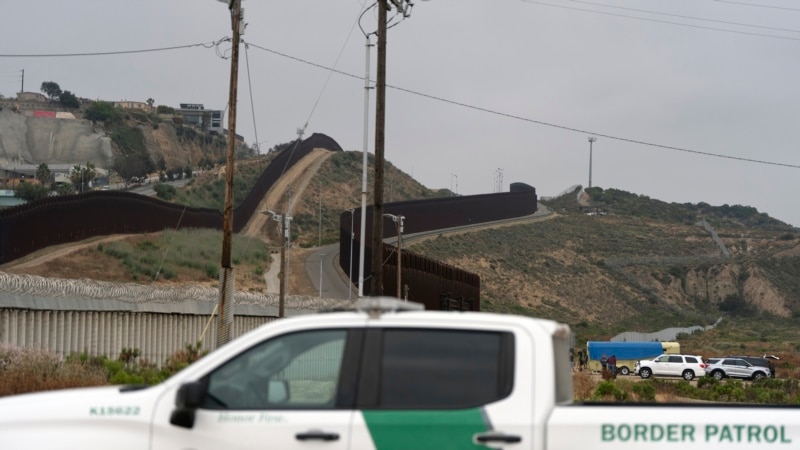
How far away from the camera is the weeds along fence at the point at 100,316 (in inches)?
984

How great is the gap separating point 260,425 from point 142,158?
6324 inches

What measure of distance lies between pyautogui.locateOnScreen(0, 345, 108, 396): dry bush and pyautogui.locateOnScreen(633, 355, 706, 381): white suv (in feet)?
154

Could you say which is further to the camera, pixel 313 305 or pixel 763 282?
pixel 763 282

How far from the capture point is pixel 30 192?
112875mm

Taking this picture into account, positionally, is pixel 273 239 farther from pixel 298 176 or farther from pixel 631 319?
pixel 631 319

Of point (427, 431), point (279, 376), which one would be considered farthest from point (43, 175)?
point (427, 431)

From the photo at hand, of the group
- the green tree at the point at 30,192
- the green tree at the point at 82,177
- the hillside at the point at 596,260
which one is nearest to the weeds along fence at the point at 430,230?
the hillside at the point at 596,260

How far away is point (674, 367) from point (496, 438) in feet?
186

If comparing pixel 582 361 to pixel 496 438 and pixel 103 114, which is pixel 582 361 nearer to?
pixel 496 438

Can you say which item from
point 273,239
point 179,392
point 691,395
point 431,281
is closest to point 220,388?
point 179,392

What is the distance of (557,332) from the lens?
768 centimetres

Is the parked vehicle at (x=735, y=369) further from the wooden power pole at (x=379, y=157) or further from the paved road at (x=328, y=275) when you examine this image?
the wooden power pole at (x=379, y=157)

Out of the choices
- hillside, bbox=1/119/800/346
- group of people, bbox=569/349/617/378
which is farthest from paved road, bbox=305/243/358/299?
group of people, bbox=569/349/617/378

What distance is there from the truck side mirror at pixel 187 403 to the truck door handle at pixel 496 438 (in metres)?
1.81
